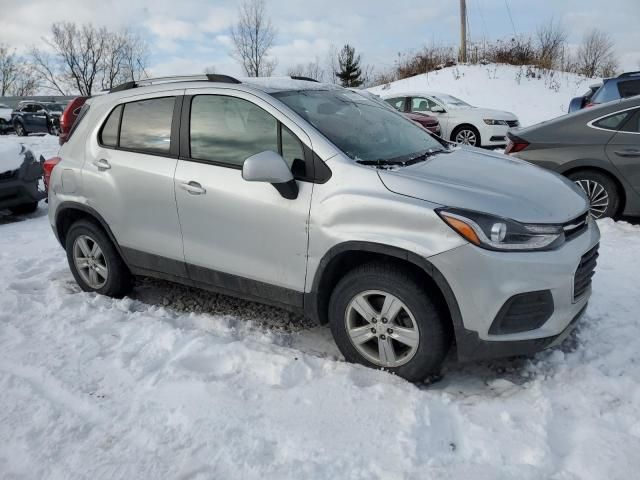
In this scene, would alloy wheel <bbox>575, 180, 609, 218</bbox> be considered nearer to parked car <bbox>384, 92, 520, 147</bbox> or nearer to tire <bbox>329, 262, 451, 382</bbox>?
tire <bbox>329, 262, 451, 382</bbox>

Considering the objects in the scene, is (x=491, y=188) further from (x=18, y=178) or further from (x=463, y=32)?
(x=463, y=32)

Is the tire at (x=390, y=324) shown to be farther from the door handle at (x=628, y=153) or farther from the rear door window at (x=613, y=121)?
the rear door window at (x=613, y=121)

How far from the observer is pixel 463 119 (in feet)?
41.1

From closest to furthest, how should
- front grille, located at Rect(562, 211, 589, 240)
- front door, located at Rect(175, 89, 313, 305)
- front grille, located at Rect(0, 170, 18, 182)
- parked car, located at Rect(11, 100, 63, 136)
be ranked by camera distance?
front grille, located at Rect(562, 211, 589, 240) → front door, located at Rect(175, 89, 313, 305) → front grille, located at Rect(0, 170, 18, 182) → parked car, located at Rect(11, 100, 63, 136)

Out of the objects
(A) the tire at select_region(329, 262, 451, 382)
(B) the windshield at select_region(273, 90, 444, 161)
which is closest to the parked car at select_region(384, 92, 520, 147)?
(B) the windshield at select_region(273, 90, 444, 161)

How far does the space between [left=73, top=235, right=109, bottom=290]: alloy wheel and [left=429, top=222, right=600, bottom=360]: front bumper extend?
2.89 metres

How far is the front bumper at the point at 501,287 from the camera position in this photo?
257 centimetres

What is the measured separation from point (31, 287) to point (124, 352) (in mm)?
1844

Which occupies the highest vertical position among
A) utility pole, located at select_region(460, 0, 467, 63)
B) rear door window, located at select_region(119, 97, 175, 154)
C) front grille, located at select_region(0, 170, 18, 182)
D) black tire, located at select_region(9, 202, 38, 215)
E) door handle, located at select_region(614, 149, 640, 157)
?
utility pole, located at select_region(460, 0, 467, 63)

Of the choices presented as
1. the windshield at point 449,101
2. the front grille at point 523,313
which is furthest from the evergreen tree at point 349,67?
the front grille at point 523,313

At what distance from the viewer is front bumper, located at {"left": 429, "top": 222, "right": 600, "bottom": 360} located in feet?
8.43

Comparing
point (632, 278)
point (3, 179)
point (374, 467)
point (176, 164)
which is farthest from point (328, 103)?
point (3, 179)

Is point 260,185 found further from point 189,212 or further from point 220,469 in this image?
point 220,469

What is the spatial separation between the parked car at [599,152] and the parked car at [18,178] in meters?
6.61
